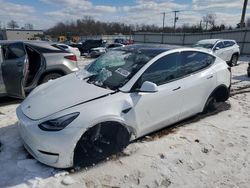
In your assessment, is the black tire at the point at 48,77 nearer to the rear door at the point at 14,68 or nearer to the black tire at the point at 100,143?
the rear door at the point at 14,68

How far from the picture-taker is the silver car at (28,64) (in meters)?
5.23

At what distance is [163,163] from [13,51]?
14.4 ft

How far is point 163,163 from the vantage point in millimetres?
3312

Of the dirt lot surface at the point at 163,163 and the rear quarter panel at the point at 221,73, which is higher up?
the rear quarter panel at the point at 221,73

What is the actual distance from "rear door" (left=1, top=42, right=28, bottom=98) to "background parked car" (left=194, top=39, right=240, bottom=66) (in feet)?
32.9

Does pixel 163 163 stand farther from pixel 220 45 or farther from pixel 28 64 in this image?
pixel 220 45

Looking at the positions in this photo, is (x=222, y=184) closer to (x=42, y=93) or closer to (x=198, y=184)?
(x=198, y=184)

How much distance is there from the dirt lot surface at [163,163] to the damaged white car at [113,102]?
0.20 m

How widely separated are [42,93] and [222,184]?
9.01 feet

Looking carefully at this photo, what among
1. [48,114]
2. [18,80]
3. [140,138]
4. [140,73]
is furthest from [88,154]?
[18,80]

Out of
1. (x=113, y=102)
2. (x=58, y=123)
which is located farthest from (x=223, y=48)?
(x=58, y=123)

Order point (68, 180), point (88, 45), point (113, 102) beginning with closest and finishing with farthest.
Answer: point (68, 180), point (113, 102), point (88, 45)

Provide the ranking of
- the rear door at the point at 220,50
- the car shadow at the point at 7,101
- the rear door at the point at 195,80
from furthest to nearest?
the rear door at the point at 220,50 → the car shadow at the point at 7,101 → the rear door at the point at 195,80

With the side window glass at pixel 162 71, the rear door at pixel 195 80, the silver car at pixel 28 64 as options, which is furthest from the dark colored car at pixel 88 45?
the side window glass at pixel 162 71
